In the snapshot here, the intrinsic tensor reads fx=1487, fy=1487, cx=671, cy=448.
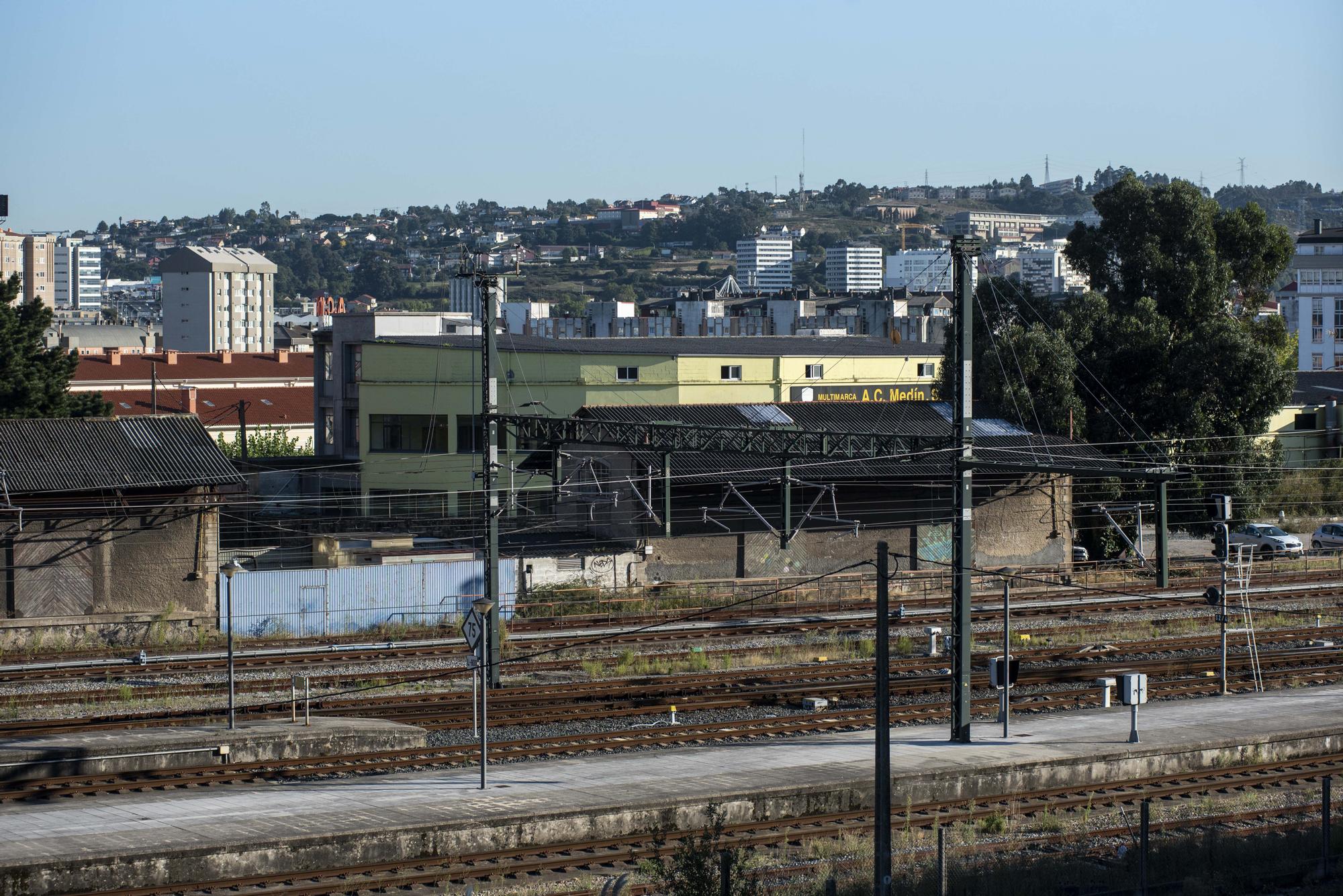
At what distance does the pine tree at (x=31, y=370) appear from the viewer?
152ft

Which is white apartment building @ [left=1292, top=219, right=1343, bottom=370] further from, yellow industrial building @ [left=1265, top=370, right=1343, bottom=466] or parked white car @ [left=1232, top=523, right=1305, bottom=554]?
parked white car @ [left=1232, top=523, right=1305, bottom=554]

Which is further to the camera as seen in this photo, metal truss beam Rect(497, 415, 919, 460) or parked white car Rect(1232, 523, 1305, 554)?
parked white car Rect(1232, 523, 1305, 554)

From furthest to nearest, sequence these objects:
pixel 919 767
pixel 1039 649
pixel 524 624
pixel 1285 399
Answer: pixel 1285 399
pixel 524 624
pixel 1039 649
pixel 919 767

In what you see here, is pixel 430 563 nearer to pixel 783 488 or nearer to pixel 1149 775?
pixel 783 488

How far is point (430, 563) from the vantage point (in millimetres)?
34250

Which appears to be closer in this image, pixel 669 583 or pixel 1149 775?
pixel 1149 775

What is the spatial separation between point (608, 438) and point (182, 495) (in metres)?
10.4

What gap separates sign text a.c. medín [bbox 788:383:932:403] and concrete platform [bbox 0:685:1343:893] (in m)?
33.7

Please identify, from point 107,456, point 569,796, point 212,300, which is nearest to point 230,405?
point 107,456

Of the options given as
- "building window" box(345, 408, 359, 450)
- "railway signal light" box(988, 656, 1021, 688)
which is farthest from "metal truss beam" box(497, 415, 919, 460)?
"building window" box(345, 408, 359, 450)

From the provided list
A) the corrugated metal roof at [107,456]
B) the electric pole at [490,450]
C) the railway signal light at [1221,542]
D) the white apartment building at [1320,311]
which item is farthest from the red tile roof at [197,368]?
the white apartment building at [1320,311]

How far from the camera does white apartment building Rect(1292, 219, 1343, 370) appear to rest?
4090 inches

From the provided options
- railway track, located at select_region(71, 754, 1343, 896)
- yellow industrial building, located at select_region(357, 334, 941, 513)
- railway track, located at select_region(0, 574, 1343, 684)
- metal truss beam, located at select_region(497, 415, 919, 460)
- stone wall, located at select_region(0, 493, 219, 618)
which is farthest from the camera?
yellow industrial building, located at select_region(357, 334, 941, 513)

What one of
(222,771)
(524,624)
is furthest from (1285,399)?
(222,771)
